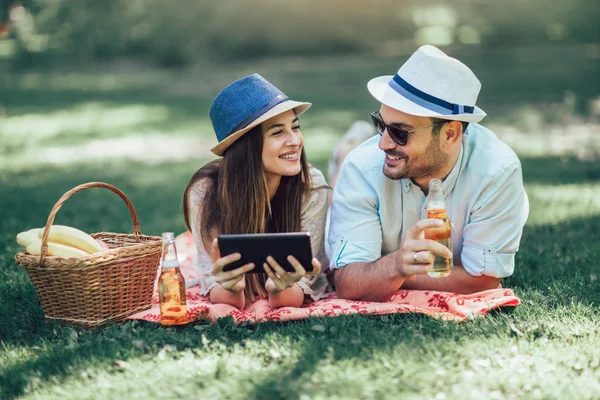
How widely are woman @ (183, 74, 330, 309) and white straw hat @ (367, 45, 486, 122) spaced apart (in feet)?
2.15

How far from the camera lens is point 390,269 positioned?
442 cm

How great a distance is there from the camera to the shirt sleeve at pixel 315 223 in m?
4.93

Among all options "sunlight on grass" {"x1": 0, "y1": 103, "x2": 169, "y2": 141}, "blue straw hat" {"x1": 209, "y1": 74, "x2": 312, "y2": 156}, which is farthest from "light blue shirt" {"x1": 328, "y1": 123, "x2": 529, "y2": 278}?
"sunlight on grass" {"x1": 0, "y1": 103, "x2": 169, "y2": 141}

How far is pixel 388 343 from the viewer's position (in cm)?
398

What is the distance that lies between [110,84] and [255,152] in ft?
50.3

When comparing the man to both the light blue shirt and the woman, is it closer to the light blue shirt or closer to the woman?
the light blue shirt

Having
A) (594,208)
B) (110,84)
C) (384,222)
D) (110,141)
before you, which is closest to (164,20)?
(110,84)

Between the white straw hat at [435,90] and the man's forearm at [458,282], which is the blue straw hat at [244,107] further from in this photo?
the man's forearm at [458,282]

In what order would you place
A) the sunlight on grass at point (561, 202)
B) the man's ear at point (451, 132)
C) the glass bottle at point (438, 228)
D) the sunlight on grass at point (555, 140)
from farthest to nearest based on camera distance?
the sunlight on grass at point (555, 140), the sunlight on grass at point (561, 202), the man's ear at point (451, 132), the glass bottle at point (438, 228)

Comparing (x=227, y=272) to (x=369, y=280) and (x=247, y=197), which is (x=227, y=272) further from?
(x=369, y=280)

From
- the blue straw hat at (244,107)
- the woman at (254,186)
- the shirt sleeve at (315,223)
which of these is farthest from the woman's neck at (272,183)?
the blue straw hat at (244,107)

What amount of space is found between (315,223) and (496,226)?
1091 millimetres

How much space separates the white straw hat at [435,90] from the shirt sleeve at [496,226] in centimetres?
43

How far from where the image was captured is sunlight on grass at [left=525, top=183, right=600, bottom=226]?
691 centimetres
